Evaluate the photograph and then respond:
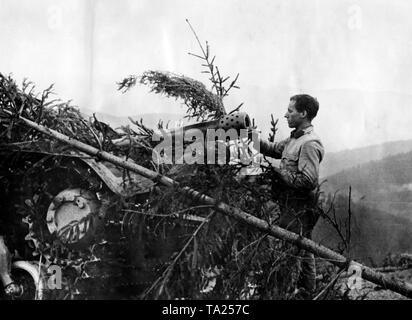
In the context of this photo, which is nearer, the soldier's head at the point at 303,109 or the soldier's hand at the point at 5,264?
the soldier's hand at the point at 5,264

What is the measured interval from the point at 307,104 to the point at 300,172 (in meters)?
0.68

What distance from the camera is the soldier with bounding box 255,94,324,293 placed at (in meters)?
4.27

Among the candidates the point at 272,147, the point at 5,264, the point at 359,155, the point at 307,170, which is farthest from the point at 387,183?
the point at 5,264

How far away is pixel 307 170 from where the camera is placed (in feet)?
14.4

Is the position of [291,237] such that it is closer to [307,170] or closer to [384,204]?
[307,170]

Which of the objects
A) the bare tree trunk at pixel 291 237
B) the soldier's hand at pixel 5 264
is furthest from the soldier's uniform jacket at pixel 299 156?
the soldier's hand at pixel 5 264

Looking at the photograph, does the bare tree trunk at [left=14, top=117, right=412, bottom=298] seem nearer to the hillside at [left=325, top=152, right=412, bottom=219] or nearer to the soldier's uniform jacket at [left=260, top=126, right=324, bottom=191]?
the soldier's uniform jacket at [left=260, top=126, right=324, bottom=191]

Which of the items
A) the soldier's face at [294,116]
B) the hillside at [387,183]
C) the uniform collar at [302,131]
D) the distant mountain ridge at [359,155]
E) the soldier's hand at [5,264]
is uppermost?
the soldier's face at [294,116]

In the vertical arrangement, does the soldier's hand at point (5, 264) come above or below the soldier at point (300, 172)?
below

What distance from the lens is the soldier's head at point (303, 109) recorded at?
4680mm

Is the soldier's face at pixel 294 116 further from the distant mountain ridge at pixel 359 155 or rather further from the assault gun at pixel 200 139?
the distant mountain ridge at pixel 359 155

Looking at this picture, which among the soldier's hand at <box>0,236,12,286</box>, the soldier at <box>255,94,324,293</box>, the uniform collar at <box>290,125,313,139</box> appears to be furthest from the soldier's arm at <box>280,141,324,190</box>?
the soldier's hand at <box>0,236,12,286</box>
